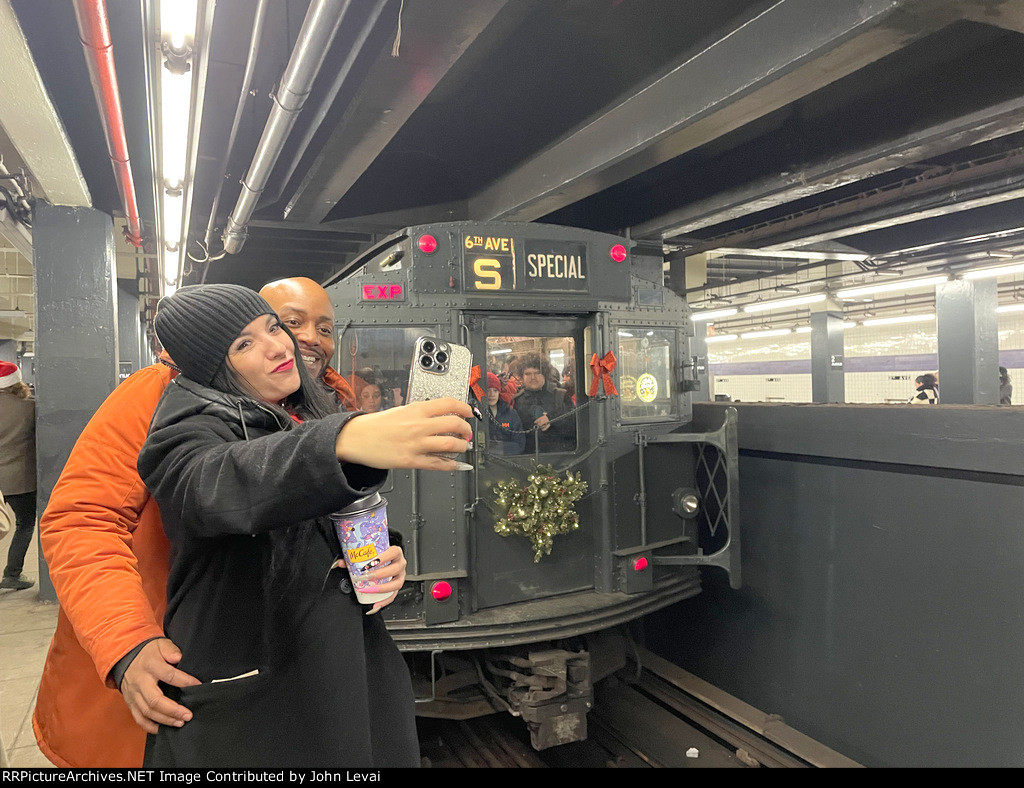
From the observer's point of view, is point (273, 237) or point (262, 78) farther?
point (273, 237)

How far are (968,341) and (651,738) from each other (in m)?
8.58

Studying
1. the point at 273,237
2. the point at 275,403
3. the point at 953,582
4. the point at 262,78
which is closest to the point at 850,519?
the point at 953,582

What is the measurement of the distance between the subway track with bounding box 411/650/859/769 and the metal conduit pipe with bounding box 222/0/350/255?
4093 millimetres

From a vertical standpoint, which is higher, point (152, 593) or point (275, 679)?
point (152, 593)

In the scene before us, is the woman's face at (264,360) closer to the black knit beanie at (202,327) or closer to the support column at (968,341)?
the black knit beanie at (202,327)

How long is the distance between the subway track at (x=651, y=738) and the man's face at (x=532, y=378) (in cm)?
225

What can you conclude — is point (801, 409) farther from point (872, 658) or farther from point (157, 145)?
point (157, 145)

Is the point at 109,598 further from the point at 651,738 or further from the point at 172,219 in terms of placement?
the point at 172,219

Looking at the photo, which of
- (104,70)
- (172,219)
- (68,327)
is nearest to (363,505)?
(104,70)

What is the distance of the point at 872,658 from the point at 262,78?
19.1 feet
